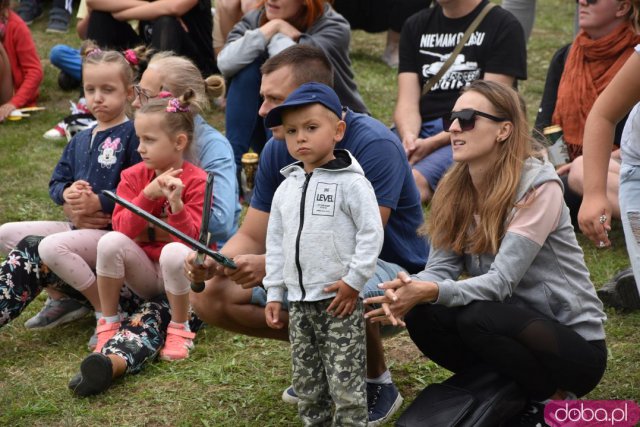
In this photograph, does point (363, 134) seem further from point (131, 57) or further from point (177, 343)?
point (131, 57)

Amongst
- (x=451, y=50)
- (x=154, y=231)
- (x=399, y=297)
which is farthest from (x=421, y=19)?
(x=399, y=297)

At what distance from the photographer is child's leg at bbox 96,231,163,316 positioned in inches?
153

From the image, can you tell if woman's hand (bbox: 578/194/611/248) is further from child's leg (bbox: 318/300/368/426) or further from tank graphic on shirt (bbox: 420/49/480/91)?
tank graphic on shirt (bbox: 420/49/480/91)

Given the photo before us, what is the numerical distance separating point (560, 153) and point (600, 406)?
2212mm

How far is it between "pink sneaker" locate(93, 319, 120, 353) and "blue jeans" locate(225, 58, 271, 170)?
1861 millimetres

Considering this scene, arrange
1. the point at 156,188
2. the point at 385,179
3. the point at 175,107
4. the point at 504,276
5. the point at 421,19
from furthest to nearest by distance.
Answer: the point at 421,19
the point at 175,107
the point at 156,188
the point at 385,179
the point at 504,276

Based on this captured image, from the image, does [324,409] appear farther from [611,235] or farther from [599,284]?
[611,235]

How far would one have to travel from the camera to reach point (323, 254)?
9.49 feet

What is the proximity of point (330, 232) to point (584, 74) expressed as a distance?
2.63 m

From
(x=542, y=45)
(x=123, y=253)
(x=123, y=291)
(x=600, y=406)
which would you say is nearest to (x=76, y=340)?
(x=123, y=291)

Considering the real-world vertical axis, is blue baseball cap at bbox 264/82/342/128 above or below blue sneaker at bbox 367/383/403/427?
above

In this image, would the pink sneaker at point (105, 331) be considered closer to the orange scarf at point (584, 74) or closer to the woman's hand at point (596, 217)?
the woman's hand at point (596, 217)

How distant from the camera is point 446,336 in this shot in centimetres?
311

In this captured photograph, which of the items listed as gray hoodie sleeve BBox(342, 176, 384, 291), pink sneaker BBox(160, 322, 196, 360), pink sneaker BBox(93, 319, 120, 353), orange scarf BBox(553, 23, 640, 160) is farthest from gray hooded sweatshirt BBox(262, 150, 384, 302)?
orange scarf BBox(553, 23, 640, 160)
